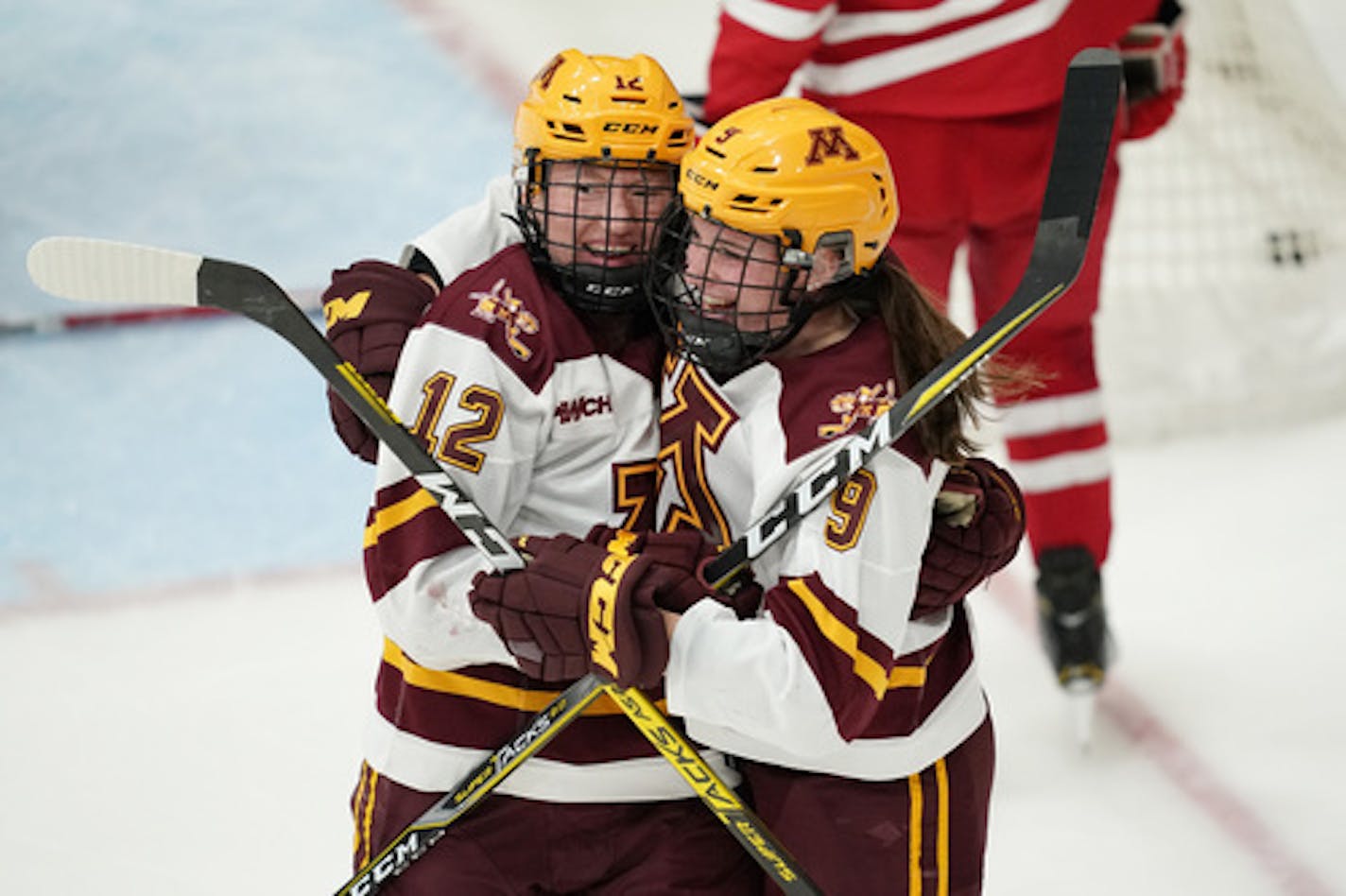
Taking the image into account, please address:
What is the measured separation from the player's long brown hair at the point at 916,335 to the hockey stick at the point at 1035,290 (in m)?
0.06

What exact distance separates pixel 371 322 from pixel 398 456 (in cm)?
27

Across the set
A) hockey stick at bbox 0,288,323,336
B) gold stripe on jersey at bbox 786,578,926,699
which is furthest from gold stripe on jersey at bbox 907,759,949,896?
hockey stick at bbox 0,288,323,336

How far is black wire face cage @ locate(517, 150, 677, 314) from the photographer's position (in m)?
1.88

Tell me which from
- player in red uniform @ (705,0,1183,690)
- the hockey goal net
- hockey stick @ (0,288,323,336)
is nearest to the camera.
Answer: player in red uniform @ (705,0,1183,690)

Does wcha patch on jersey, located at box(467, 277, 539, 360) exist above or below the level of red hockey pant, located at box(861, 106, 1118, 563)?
above

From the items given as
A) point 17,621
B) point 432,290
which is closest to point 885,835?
point 432,290

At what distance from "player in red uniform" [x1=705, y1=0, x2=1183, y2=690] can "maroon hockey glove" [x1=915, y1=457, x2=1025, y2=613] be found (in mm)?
899

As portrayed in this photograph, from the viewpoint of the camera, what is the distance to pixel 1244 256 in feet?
13.3

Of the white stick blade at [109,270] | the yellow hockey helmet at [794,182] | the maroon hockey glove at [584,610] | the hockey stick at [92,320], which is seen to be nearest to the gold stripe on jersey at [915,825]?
the maroon hockey glove at [584,610]

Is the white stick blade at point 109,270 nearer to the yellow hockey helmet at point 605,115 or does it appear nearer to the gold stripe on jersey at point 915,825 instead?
the yellow hockey helmet at point 605,115

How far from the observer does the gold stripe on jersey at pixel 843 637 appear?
1734 millimetres

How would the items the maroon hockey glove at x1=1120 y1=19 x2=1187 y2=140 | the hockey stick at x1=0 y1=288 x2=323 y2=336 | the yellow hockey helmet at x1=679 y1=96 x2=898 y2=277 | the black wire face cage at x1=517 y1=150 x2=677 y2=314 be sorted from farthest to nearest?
the hockey stick at x1=0 y1=288 x2=323 y2=336
the maroon hockey glove at x1=1120 y1=19 x2=1187 y2=140
the black wire face cage at x1=517 y1=150 x2=677 y2=314
the yellow hockey helmet at x1=679 y1=96 x2=898 y2=277

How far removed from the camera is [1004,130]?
9.59ft

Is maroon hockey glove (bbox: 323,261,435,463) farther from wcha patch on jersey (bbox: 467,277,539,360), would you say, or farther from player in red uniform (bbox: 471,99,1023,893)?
player in red uniform (bbox: 471,99,1023,893)
